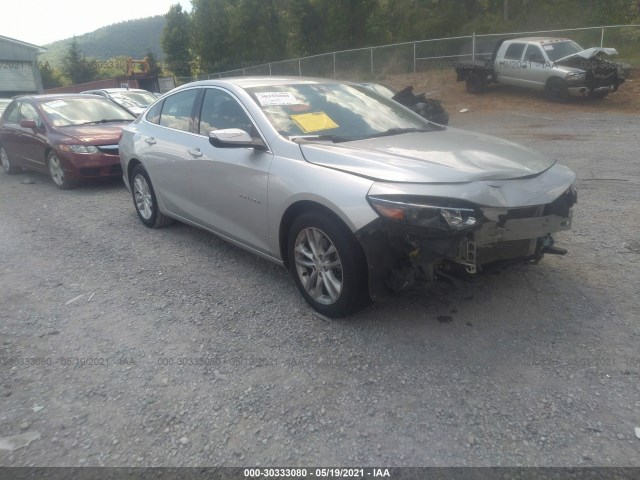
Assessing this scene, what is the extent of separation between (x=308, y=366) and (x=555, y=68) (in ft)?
52.5

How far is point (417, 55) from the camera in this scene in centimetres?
2330

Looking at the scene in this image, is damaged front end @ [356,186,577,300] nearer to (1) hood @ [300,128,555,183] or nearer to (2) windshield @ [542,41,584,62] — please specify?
(1) hood @ [300,128,555,183]

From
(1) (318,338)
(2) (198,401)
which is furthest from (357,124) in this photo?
(2) (198,401)

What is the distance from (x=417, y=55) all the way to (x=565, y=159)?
53.0ft

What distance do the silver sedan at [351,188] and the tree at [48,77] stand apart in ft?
195

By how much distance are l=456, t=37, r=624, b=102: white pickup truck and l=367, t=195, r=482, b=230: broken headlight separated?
14788mm

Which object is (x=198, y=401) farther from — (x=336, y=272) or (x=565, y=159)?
(x=565, y=159)

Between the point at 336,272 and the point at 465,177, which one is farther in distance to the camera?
the point at 336,272

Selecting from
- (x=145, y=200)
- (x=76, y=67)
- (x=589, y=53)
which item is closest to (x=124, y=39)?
(x=76, y=67)

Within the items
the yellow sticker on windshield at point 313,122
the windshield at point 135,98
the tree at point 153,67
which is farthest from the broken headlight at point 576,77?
the tree at point 153,67

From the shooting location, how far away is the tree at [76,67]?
192 feet

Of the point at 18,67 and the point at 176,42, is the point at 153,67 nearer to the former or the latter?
the point at 18,67

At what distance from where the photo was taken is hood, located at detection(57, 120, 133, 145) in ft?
27.0

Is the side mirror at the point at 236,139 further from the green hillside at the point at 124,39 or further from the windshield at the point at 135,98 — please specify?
the green hillside at the point at 124,39
